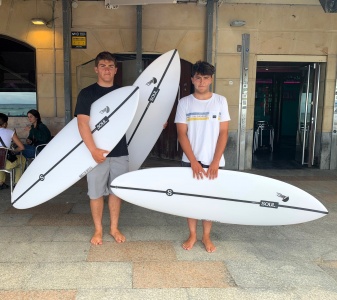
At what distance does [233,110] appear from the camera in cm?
600

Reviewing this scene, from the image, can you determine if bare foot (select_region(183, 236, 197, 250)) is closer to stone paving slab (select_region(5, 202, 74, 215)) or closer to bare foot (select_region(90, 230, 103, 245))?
bare foot (select_region(90, 230, 103, 245))

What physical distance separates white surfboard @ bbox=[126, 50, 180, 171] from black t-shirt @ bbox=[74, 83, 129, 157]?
0.71 m

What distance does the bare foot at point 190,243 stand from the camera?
112 inches

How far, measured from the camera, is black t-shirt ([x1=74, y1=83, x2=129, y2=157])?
276 cm

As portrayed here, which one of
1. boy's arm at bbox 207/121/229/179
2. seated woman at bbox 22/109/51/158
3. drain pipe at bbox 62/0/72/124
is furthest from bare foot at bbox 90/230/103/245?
drain pipe at bbox 62/0/72/124

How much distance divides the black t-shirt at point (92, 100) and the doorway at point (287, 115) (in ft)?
13.4

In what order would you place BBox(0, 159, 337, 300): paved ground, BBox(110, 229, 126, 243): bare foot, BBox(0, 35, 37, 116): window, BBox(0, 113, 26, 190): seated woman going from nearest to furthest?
BBox(0, 159, 337, 300): paved ground, BBox(110, 229, 126, 243): bare foot, BBox(0, 113, 26, 190): seated woman, BBox(0, 35, 37, 116): window

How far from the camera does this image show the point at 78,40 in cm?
575

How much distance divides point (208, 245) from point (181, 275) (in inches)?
19.2

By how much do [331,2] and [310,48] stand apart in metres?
1.77

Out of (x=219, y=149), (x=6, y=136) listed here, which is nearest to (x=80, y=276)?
(x=219, y=149)

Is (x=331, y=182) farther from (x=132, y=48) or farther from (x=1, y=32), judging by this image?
(x=1, y=32)

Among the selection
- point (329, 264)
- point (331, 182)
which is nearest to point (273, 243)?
point (329, 264)

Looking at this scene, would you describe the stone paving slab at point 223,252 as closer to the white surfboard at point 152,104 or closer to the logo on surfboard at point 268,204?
the logo on surfboard at point 268,204
